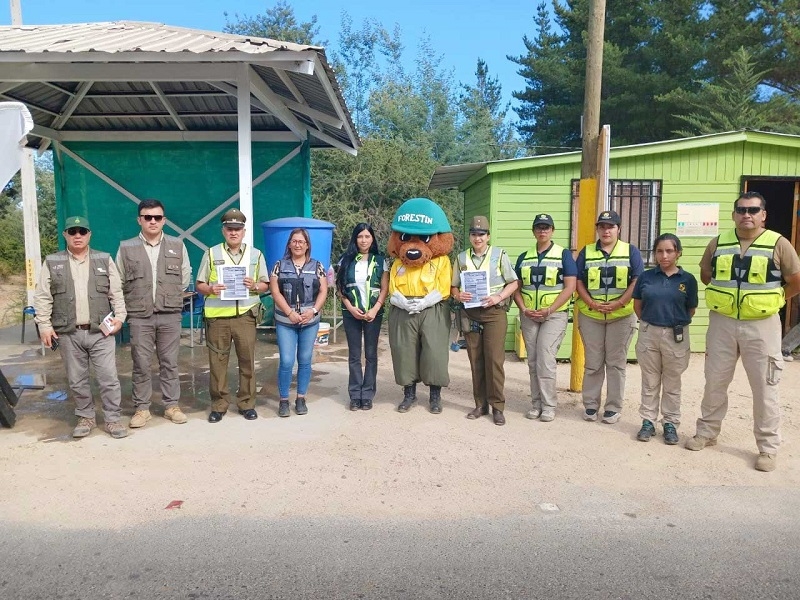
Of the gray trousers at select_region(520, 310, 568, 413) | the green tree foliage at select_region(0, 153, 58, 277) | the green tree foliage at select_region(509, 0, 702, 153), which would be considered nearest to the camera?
the gray trousers at select_region(520, 310, 568, 413)

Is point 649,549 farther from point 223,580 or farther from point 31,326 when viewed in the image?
point 31,326

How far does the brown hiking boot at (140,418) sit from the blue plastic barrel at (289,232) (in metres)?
3.23

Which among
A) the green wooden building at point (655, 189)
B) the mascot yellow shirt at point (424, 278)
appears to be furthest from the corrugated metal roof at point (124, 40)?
the green wooden building at point (655, 189)

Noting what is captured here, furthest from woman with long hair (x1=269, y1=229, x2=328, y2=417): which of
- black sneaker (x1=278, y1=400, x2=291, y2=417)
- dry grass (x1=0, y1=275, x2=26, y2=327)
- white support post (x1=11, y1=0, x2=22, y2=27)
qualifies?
dry grass (x1=0, y1=275, x2=26, y2=327)

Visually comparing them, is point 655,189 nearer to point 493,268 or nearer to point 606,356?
point 606,356

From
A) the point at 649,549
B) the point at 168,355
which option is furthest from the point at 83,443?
the point at 649,549

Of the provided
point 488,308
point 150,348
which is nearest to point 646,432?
point 488,308

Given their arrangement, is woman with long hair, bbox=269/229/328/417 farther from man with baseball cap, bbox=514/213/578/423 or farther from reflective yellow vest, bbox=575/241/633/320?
reflective yellow vest, bbox=575/241/633/320

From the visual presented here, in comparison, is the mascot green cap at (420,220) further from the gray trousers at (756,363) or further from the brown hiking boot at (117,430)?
the brown hiking boot at (117,430)

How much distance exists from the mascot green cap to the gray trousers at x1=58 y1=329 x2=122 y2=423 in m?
2.61

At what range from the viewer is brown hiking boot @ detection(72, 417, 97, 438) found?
5.00 metres

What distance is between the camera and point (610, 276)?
532 cm

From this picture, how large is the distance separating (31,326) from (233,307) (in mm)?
7984

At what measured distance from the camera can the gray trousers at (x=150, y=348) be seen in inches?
207
